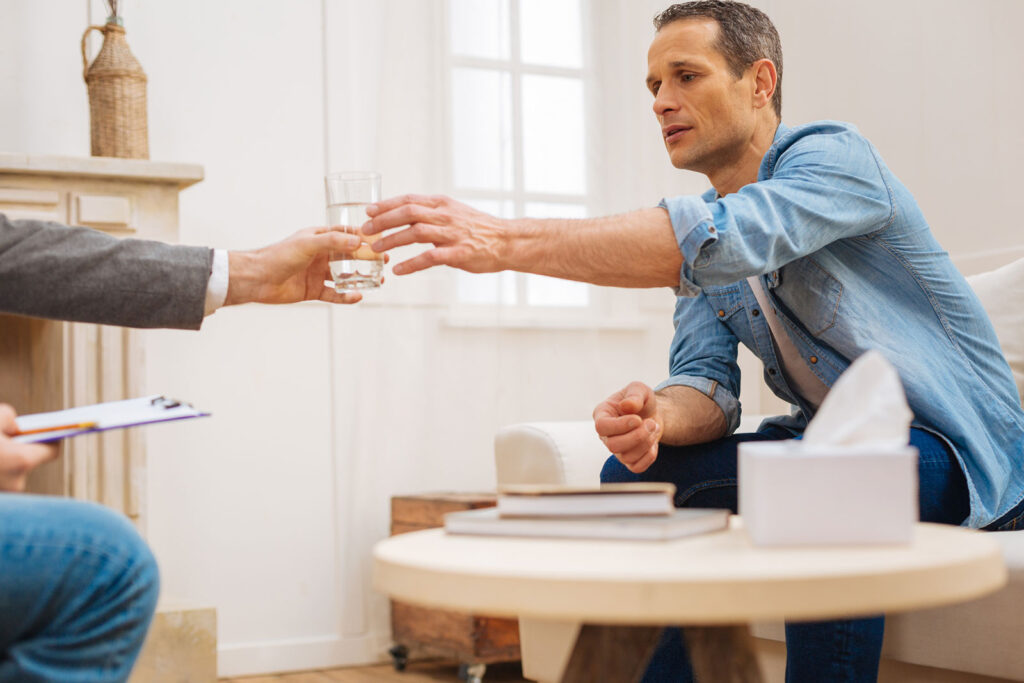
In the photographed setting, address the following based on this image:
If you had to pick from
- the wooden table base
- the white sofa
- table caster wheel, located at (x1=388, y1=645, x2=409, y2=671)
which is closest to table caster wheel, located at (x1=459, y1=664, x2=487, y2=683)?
table caster wheel, located at (x1=388, y1=645, x2=409, y2=671)

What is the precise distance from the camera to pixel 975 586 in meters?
0.72

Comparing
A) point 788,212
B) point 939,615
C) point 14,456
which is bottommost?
point 939,615

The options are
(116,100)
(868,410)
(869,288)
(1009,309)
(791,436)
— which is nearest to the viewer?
(868,410)

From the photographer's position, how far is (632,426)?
139 centimetres

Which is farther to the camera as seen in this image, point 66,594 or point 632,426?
point 632,426

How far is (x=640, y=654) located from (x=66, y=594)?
47 cm

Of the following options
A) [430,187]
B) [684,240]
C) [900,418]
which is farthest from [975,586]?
[430,187]

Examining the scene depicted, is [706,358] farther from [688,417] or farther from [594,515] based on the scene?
[594,515]

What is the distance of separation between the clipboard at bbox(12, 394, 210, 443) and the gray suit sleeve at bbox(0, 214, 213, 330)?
1.16ft

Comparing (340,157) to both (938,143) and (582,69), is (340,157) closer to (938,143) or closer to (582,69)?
(582,69)

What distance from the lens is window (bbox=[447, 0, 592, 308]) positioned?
2.86 meters

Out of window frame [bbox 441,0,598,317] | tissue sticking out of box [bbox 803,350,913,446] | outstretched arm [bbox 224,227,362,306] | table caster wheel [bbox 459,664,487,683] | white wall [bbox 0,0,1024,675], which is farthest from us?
window frame [bbox 441,0,598,317]

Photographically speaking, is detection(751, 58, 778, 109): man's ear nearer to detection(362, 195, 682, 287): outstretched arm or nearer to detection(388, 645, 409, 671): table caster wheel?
detection(362, 195, 682, 287): outstretched arm

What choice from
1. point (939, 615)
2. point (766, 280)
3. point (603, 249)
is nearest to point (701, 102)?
point (766, 280)
